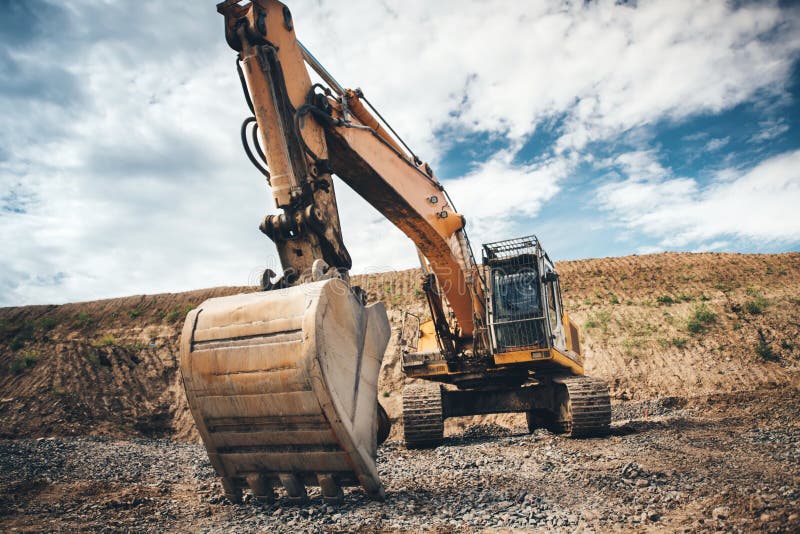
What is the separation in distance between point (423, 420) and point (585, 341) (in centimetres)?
1397

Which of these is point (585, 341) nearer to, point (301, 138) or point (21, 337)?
point (301, 138)

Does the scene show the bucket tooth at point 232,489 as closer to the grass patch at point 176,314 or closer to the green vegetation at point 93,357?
the green vegetation at point 93,357

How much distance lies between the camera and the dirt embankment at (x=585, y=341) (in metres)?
14.7

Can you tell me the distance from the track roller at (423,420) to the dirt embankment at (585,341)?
309 inches

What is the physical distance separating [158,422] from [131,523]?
512 inches

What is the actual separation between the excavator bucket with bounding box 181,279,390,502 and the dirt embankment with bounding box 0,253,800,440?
11025mm

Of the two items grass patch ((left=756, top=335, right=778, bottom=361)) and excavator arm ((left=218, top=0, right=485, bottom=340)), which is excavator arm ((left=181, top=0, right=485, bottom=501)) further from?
grass patch ((left=756, top=335, right=778, bottom=361))

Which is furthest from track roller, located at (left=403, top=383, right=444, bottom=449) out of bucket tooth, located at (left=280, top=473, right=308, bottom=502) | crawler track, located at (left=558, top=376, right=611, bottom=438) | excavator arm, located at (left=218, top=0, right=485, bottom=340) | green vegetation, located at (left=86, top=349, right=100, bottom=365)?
green vegetation, located at (left=86, top=349, right=100, bottom=365)

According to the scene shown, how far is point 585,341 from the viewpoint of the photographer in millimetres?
20719

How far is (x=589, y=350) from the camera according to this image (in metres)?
20.2

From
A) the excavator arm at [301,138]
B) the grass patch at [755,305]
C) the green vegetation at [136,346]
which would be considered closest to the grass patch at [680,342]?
the grass patch at [755,305]

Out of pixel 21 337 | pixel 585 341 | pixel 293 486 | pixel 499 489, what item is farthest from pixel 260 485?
pixel 21 337

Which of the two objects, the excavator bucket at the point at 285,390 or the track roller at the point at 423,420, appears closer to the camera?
the excavator bucket at the point at 285,390

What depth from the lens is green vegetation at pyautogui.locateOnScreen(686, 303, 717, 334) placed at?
20469mm
